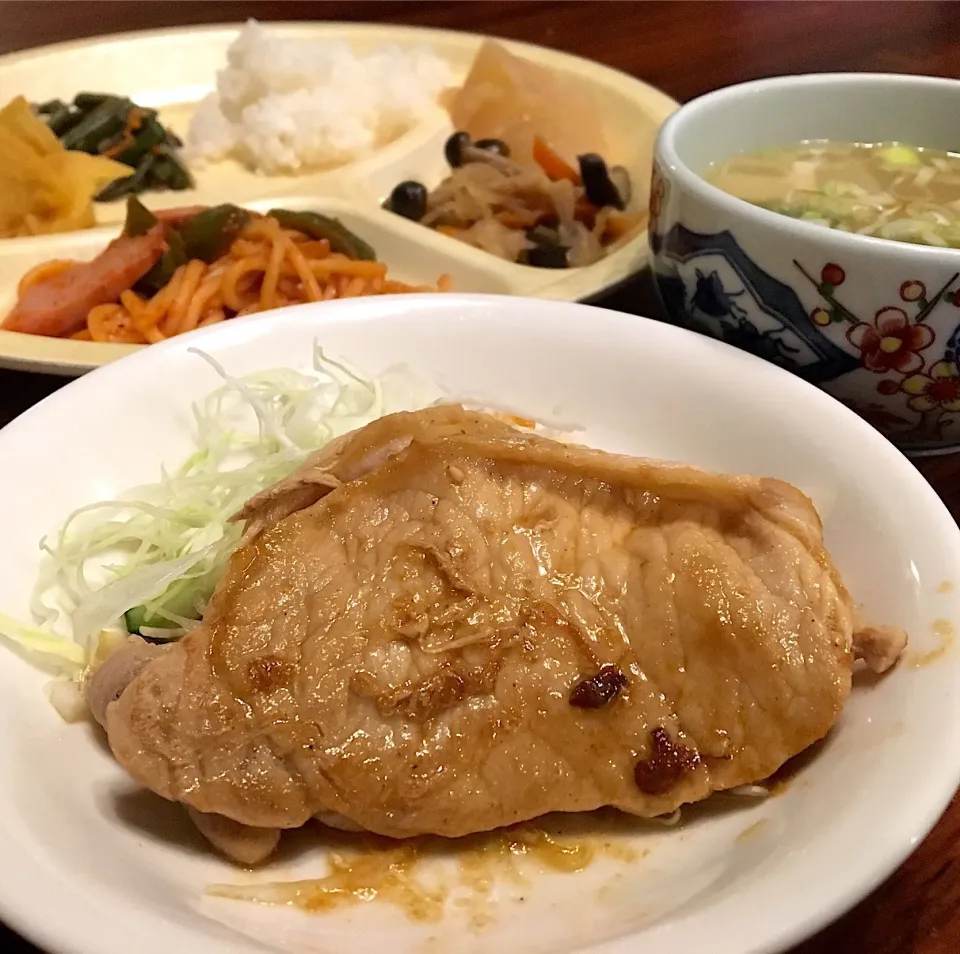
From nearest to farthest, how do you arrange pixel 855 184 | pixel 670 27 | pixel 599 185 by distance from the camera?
pixel 855 184, pixel 599 185, pixel 670 27

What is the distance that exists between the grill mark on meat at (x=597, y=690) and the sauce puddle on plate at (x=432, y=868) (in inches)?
8.9

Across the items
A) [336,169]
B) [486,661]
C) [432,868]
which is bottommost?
[336,169]

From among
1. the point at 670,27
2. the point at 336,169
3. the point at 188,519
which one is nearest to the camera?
the point at 188,519

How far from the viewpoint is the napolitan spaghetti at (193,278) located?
3066mm

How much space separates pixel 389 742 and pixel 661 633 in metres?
0.44

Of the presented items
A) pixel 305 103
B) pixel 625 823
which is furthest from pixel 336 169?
pixel 625 823

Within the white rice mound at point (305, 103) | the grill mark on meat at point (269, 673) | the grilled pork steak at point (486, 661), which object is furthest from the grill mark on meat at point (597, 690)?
the white rice mound at point (305, 103)

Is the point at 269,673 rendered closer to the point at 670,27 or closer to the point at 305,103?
the point at 305,103

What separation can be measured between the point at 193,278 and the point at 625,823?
7.77 ft

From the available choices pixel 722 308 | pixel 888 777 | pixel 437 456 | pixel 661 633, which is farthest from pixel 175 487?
pixel 888 777

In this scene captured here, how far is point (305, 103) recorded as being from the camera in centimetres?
396

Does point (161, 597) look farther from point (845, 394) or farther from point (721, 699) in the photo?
point (845, 394)

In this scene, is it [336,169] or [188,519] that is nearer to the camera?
[188,519]

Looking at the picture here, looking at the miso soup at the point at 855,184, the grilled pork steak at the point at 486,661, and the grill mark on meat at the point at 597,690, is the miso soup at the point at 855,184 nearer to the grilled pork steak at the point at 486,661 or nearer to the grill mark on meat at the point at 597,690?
the grilled pork steak at the point at 486,661
